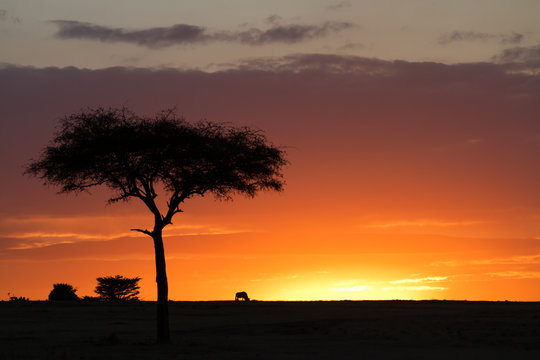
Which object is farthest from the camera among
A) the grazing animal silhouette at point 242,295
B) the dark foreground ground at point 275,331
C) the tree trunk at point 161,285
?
the grazing animal silhouette at point 242,295

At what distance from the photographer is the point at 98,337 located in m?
46.8

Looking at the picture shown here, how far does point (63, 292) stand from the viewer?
99.6 metres

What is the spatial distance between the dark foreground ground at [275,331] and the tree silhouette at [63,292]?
69.1 ft

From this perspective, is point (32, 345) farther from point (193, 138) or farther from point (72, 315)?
point (72, 315)

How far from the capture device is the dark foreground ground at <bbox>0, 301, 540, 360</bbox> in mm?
37125

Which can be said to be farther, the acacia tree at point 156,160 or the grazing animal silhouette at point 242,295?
the grazing animal silhouette at point 242,295

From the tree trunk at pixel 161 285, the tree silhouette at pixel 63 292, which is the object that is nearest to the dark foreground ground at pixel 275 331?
the tree trunk at pixel 161 285

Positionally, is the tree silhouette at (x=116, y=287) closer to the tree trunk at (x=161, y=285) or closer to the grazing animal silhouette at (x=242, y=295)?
the grazing animal silhouette at (x=242, y=295)

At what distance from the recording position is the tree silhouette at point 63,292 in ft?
323

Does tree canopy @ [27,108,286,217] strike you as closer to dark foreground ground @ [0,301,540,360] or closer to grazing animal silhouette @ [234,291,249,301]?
dark foreground ground @ [0,301,540,360]

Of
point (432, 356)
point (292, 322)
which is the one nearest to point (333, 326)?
point (292, 322)

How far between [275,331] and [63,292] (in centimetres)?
5565

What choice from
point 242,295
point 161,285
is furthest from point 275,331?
point 242,295

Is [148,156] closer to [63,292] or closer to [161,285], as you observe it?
[161,285]
